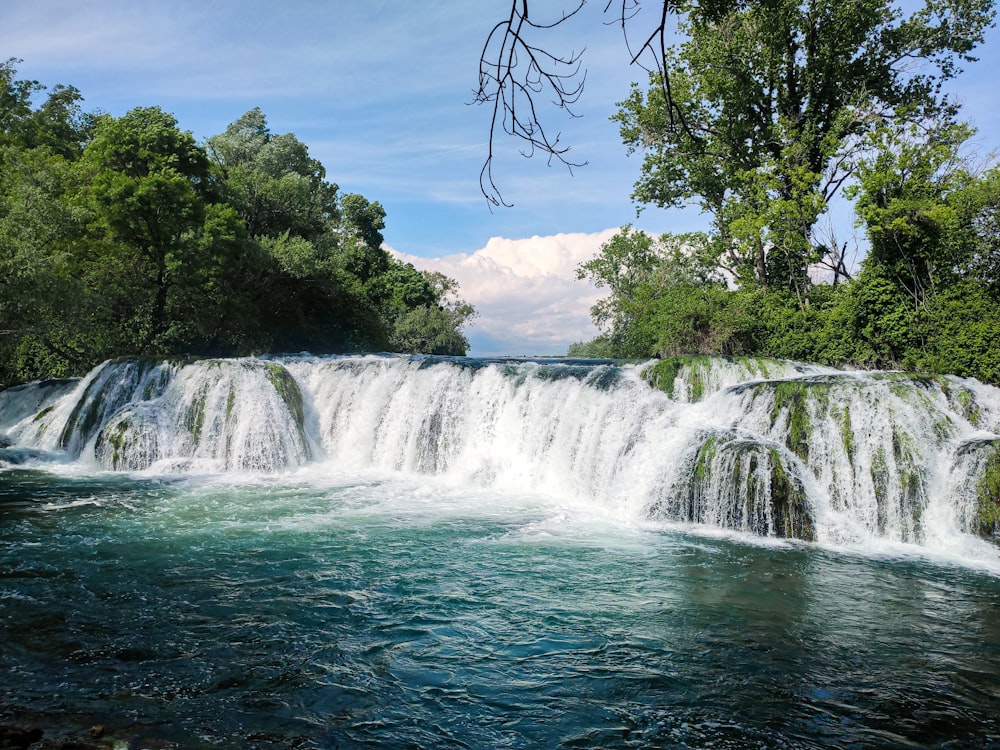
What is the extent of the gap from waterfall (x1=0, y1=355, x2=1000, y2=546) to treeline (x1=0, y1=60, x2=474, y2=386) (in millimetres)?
3030

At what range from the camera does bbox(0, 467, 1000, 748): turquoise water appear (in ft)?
14.7

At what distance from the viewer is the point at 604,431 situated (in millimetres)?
13031

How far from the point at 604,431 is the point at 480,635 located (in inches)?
290

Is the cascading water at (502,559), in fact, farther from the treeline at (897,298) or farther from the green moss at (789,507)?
the treeline at (897,298)

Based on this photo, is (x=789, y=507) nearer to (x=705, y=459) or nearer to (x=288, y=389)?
(x=705, y=459)

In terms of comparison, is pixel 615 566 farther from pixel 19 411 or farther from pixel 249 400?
pixel 19 411

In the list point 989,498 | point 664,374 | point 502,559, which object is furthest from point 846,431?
point 502,559

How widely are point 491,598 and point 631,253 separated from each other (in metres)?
29.9

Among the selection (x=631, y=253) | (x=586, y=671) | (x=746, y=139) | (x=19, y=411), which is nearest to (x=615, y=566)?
(x=586, y=671)

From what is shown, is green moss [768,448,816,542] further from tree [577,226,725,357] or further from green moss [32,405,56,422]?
green moss [32,405,56,422]

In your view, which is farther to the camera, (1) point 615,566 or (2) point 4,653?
(1) point 615,566

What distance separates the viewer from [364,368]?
57.4ft

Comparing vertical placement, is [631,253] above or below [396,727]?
above

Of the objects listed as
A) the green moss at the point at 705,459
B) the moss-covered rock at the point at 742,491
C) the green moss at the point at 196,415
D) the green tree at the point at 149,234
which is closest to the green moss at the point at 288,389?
the green moss at the point at 196,415
